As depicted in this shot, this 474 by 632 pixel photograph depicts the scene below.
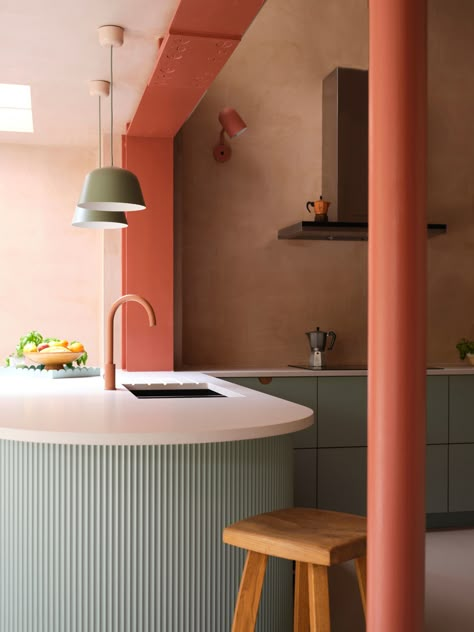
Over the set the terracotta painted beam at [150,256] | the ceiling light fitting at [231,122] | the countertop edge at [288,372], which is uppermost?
the ceiling light fitting at [231,122]

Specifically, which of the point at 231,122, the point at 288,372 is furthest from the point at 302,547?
the point at 231,122

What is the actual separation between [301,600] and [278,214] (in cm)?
325

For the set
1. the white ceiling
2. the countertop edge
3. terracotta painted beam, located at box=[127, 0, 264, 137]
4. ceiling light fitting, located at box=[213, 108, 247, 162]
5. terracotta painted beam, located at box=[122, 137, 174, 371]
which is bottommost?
the countertop edge

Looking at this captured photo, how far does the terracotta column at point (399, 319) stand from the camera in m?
1.61

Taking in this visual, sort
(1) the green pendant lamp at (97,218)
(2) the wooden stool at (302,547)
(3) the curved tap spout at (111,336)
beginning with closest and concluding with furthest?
1. (2) the wooden stool at (302,547)
2. (3) the curved tap spout at (111,336)
3. (1) the green pendant lamp at (97,218)

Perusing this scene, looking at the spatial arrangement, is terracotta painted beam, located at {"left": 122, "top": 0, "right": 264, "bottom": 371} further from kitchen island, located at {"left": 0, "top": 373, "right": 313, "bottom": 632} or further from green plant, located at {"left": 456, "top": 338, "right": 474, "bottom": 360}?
kitchen island, located at {"left": 0, "top": 373, "right": 313, "bottom": 632}

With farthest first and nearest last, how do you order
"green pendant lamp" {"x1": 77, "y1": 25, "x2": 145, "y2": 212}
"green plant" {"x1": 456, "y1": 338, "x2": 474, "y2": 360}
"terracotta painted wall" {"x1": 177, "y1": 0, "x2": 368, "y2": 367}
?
"green plant" {"x1": 456, "y1": 338, "x2": 474, "y2": 360}
"terracotta painted wall" {"x1": 177, "y1": 0, "x2": 368, "y2": 367}
"green pendant lamp" {"x1": 77, "y1": 25, "x2": 145, "y2": 212}

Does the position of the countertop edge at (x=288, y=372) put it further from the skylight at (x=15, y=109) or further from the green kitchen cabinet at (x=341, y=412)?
the skylight at (x=15, y=109)

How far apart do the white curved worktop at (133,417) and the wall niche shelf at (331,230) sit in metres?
1.64

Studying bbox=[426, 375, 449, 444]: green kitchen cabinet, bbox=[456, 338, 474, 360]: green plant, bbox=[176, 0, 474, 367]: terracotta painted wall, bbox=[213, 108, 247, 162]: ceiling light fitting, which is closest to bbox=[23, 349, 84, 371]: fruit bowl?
bbox=[176, 0, 474, 367]: terracotta painted wall

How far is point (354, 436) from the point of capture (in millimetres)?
4500

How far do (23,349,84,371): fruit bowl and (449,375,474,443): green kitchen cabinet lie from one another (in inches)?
87.0

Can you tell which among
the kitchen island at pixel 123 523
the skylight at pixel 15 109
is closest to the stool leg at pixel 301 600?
the kitchen island at pixel 123 523

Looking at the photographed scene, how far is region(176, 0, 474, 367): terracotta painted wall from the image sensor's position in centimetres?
500
